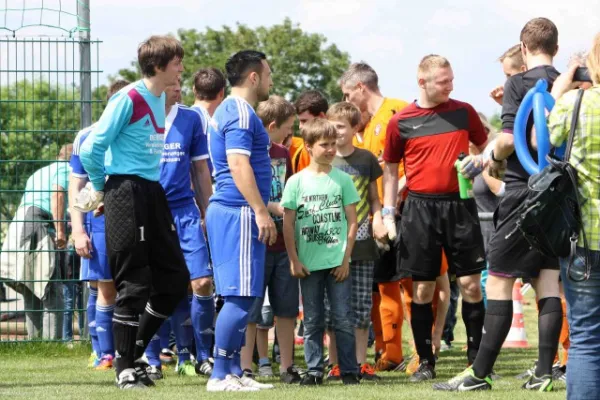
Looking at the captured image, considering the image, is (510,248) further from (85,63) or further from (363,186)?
(85,63)

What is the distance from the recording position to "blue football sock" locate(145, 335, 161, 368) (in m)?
8.89

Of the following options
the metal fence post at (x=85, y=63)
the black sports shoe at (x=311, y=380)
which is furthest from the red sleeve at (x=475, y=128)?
the metal fence post at (x=85, y=63)

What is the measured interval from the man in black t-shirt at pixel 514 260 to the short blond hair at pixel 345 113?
174cm

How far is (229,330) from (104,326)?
2.19 metres

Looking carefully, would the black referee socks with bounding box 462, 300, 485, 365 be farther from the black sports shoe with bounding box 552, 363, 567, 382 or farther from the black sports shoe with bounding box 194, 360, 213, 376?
the black sports shoe with bounding box 194, 360, 213, 376

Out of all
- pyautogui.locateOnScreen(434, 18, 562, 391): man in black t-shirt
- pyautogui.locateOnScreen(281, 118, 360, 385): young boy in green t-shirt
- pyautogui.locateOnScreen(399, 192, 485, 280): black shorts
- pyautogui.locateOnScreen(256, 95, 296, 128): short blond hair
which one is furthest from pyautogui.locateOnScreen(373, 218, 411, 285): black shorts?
pyautogui.locateOnScreen(434, 18, 562, 391): man in black t-shirt

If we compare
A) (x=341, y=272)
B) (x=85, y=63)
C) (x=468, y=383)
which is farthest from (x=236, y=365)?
(x=85, y=63)

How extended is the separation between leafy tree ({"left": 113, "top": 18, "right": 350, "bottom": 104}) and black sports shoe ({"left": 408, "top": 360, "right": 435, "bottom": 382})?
4701 centimetres

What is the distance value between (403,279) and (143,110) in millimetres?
3412

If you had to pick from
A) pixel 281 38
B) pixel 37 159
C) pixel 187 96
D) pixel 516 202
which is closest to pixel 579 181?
pixel 516 202

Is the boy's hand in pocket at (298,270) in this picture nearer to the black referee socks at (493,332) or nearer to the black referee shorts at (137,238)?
the black referee shorts at (137,238)

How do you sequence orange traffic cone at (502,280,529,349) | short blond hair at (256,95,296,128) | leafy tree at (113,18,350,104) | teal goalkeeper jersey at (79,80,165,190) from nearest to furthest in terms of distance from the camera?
teal goalkeeper jersey at (79,80,165,190) < short blond hair at (256,95,296,128) < orange traffic cone at (502,280,529,349) < leafy tree at (113,18,350,104)

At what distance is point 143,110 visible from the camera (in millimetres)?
7629

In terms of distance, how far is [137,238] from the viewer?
748 centimetres
